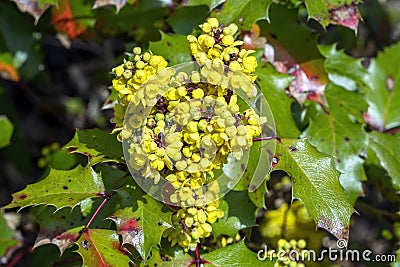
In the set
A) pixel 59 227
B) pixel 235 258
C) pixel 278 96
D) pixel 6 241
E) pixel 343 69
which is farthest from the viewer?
pixel 6 241

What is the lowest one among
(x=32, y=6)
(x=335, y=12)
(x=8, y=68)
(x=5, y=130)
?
(x=5, y=130)

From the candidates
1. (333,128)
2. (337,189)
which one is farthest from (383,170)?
(337,189)

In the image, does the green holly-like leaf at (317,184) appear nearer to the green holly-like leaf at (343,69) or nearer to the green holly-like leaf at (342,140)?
the green holly-like leaf at (342,140)

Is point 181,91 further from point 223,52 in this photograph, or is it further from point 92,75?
point 92,75

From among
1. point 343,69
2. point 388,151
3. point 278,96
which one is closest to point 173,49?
point 278,96

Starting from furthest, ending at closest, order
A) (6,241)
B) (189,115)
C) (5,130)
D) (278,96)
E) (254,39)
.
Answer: (5,130) → (6,241) → (254,39) → (278,96) → (189,115)

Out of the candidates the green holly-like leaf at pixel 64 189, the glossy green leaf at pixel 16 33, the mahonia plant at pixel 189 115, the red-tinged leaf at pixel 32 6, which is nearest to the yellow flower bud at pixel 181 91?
the mahonia plant at pixel 189 115

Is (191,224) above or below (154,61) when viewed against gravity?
below

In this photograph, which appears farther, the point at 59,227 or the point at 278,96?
the point at 278,96
